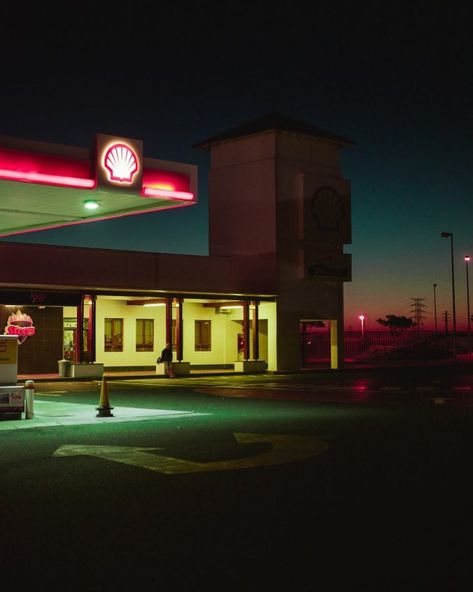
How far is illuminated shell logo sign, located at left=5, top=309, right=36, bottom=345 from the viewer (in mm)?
36688

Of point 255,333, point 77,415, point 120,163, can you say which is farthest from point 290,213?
point 77,415

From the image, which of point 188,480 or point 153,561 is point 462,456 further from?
point 153,561

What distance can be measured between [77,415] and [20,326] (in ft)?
64.8

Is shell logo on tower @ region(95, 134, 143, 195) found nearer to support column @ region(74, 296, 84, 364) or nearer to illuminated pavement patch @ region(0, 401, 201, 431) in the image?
illuminated pavement patch @ region(0, 401, 201, 431)

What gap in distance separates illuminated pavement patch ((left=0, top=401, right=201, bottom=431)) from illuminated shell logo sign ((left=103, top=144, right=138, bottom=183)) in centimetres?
467

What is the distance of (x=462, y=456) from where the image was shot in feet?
38.9

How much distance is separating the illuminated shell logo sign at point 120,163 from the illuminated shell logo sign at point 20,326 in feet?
67.5

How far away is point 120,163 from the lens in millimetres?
17359

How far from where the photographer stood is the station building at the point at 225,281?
37250 millimetres

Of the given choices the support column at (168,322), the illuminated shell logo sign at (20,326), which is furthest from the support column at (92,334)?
the support column at (168,322)

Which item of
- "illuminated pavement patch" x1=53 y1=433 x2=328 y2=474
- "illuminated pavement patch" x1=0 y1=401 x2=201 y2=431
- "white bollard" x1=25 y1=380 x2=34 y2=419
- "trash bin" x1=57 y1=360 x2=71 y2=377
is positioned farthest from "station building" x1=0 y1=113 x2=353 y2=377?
"illuminated pavement patch" x1=53 y1=433 x2=328 y2=474

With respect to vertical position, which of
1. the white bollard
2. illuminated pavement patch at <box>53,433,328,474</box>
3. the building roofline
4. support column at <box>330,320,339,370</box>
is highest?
the building roofline

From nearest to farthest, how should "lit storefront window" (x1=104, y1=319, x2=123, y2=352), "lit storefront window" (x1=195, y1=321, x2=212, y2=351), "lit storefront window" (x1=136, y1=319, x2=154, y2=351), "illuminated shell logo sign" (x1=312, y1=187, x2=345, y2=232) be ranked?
"lit storefront window" (x1=104, y1=319, x2=123, y2=352)
"lit storefront window" (x1=136, y1=319, x2=154, y2=351)
"illuminated shell logo sign" (x1=312, y1=187, x2=345, y2=232)
"lit storefront window" (x1=195, y1=321, x2=212, y2=351)

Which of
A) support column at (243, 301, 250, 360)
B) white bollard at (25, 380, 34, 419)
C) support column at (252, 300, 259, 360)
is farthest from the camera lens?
support column at (252, 300, 259, 360)
